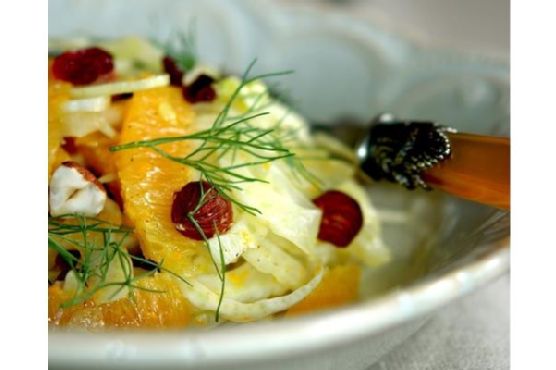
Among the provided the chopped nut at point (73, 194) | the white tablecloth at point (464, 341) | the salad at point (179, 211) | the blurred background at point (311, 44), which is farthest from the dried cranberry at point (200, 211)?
the blurred background at point (311, 44)

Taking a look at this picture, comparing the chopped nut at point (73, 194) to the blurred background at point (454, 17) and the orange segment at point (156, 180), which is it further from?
the blurred background at point (454, 17)

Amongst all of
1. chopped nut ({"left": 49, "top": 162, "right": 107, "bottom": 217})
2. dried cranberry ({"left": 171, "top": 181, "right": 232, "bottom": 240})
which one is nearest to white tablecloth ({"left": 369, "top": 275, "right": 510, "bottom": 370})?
dried cranberry ({"left": 171, "top": 181, "right": 232, "bottom": 240})

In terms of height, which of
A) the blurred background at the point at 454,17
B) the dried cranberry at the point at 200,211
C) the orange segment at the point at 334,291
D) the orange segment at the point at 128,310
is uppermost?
the dried cranberry at the point at 200,211

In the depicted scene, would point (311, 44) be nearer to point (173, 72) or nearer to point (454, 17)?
point (173, 72)

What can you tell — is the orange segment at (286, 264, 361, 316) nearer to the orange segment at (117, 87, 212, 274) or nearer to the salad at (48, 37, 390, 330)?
the salad at (48, 37, 390, 330)
